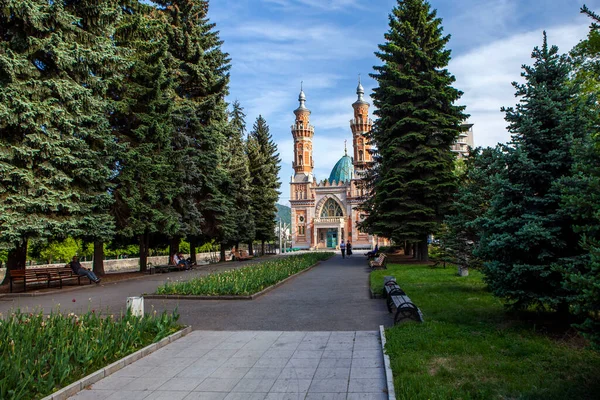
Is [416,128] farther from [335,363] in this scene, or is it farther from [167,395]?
[167,395]

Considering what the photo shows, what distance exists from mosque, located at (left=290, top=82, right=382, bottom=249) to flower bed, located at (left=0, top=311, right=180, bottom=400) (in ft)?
212

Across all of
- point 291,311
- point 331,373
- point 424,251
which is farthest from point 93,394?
point 424,251

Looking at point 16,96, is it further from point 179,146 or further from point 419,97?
point 419,97

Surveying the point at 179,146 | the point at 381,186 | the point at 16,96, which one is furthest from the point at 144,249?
the point at 381,186

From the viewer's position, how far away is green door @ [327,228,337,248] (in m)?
73.6

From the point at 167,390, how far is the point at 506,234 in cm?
529

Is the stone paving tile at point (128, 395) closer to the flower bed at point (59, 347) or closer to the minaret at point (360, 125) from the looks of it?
the flower bed at point (59, 347)

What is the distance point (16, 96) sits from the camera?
1433 centimetres

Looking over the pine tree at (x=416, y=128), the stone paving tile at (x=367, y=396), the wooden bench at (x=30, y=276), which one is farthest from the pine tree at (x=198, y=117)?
the stone paving tile at (x=367, y=396)

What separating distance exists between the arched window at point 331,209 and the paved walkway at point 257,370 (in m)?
67.8

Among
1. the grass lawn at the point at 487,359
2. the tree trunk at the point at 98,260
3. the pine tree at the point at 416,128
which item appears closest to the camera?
the grass lawn at the point at 487,359

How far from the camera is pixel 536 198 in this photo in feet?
23.7

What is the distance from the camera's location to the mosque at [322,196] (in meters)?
72.8

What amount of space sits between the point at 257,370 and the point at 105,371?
189cm
